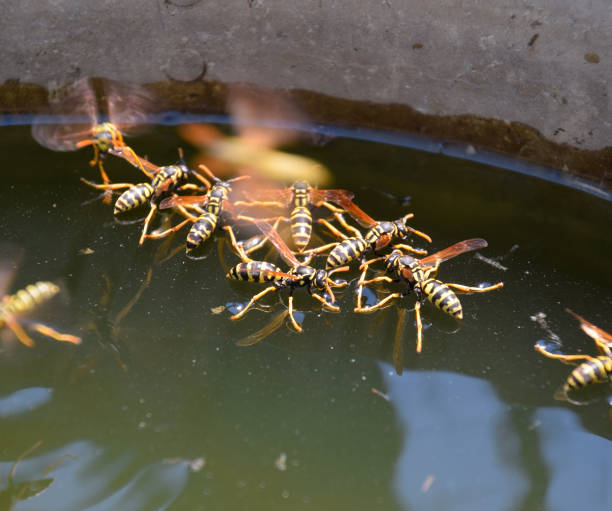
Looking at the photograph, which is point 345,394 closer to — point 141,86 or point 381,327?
point 381,327

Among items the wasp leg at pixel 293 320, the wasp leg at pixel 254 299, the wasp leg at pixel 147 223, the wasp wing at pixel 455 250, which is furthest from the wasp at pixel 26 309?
the wasp wing at pixel 455 250

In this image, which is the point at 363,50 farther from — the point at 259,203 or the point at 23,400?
the point at 23,400

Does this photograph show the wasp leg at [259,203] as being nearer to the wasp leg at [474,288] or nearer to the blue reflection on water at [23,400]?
the wasp leg at [474,288]

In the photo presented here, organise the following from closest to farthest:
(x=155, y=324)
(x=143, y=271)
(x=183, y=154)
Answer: (x=155, y=324) < (x=143, y=271) < (x=183, y=154)

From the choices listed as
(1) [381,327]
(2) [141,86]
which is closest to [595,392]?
(1) [381,327]

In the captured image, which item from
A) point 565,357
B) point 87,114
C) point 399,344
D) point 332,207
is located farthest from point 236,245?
point 565,357

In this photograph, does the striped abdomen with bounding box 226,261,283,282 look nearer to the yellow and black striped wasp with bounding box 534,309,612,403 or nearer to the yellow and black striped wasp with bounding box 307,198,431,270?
the yellow and black striped wasp with bounding box 307,198,431,270
